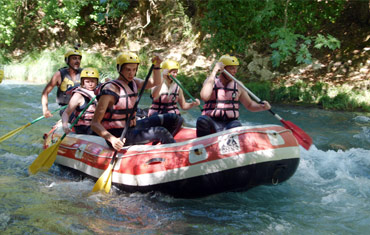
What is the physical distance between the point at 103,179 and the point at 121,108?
0.82 m

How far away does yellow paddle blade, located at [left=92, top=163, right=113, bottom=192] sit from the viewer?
13.3 ft

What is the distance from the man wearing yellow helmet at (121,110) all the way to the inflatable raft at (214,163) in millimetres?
204

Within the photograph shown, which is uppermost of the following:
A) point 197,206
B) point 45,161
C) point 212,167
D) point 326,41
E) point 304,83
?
point 326,41

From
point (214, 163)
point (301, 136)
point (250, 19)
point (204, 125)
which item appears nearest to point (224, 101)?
point (204, 125)

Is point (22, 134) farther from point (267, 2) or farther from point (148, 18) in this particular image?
point (148, 18)

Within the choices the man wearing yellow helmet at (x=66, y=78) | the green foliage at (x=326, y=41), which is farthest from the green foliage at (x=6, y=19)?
the green foliage at (x=326, y=41)

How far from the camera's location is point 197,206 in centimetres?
399

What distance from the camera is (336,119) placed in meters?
8.35

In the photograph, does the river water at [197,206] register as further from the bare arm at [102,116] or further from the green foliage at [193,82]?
the green foliage at [193,82]

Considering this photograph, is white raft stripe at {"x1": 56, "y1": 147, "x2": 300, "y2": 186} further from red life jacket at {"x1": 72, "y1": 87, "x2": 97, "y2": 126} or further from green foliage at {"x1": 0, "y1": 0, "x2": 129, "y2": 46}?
green foliage at {"x1": 0, "y1": 0, "x2": 129, "y2": 46}

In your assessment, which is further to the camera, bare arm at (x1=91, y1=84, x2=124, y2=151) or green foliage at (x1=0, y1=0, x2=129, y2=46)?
green foliage at (x1=0, y1=0, x2=129, y2=46)

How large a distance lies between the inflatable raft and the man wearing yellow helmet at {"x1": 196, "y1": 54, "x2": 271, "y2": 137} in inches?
23.8

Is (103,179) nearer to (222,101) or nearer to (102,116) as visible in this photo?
(102,116)

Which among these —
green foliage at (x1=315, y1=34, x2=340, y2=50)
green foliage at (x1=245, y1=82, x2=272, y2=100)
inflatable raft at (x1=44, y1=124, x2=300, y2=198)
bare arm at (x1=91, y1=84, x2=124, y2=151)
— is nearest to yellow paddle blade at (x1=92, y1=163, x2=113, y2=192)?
inflatable raft at (x1=44, y1=124, x2=300, y2=198)
